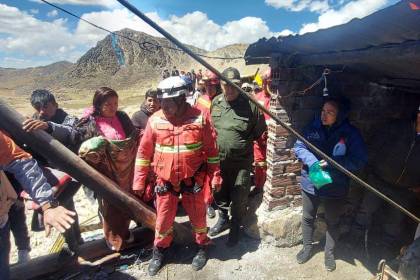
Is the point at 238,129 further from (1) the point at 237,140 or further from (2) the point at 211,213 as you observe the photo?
(2) the point at 211,213

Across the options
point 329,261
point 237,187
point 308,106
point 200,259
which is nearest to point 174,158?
point 237,187

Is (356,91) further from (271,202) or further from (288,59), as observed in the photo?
(271,202)

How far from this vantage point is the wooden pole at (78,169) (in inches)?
95.6

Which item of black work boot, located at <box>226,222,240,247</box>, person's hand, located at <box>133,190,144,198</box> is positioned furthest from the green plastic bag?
person's hand, located at <box>133,190,144,198</box>

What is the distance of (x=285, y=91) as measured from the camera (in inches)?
147

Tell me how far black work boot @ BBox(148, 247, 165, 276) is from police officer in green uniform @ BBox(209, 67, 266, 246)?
907 mm

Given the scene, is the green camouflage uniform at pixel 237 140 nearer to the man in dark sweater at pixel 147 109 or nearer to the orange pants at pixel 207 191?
the orange pants at pixel 207 191

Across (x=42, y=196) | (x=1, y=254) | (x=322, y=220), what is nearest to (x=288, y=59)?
(x=322, y=220)

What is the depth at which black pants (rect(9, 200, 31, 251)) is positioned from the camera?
3655mm

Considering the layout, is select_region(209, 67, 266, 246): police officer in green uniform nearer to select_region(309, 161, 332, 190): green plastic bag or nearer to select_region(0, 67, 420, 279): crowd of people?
select_region(0, 67, 420, 279): crowd of people

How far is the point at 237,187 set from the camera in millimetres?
3896

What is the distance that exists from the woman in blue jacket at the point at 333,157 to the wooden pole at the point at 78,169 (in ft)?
5.32

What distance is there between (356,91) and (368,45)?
1.53m

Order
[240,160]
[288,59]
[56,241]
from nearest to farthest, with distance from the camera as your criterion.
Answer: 1. [288,59]
2. [240,160]
3. [56,241]
